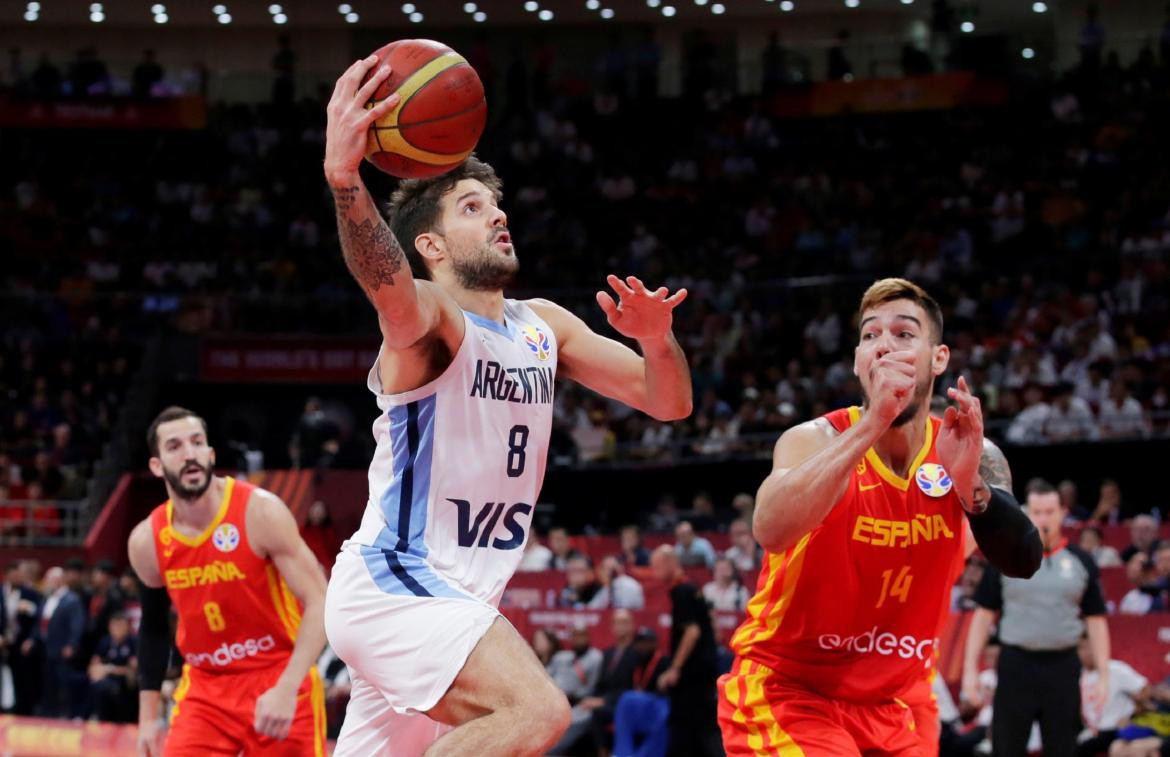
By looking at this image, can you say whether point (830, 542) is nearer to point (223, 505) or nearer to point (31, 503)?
point (223, 505)

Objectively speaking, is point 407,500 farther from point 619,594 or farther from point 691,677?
point 619,594

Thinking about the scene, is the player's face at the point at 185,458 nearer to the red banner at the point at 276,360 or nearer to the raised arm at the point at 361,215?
the raised arm at the point at 361,215

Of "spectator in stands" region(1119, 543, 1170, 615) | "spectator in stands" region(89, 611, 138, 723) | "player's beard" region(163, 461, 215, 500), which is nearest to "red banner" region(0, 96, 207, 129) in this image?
"spectator in stands" region(89, 611, 138, 723)

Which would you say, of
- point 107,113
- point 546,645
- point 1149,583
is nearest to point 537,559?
point 546,645

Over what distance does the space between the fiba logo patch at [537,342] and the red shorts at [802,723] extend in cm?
121

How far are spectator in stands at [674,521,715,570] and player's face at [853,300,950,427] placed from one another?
8.65 meters

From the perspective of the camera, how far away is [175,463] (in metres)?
6.92

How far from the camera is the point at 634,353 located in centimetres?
502

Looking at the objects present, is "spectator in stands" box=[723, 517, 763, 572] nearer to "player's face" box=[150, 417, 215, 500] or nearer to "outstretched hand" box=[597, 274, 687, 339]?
"player's face" box=[150, 417, 215, 500]

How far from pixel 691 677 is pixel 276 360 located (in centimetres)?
1396

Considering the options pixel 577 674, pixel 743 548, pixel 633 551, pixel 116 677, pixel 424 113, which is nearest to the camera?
pixel 424 113

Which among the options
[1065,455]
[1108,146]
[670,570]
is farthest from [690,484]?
[1108,146]

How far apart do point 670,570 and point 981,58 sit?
16.8 metres

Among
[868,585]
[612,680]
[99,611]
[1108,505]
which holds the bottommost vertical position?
[99,611]
